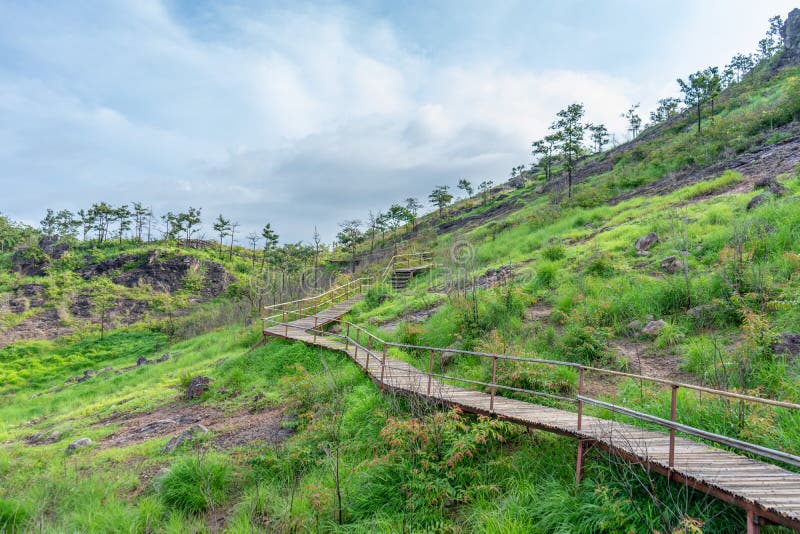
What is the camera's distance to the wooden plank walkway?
3.01 metres

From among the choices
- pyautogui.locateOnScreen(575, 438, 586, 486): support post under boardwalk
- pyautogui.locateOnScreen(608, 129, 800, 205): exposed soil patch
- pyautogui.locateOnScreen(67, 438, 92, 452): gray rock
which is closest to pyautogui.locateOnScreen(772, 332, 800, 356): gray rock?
pyautogui.locateOnScreen(575, 438, 586, 486): support post under boardwalk

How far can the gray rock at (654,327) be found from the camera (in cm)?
769

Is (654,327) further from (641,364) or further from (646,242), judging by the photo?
(646,242)

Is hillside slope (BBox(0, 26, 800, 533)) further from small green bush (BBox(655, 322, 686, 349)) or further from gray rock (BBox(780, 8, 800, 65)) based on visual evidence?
gray rock (BBox(780, 8, 800, 65))

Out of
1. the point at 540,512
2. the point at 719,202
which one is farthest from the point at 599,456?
the point at 719,202

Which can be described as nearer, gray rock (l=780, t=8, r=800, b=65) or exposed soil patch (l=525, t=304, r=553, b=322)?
exposed soil patch (l=525, t=304, r=553, b=322)

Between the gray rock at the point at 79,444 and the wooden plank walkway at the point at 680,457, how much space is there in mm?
8355

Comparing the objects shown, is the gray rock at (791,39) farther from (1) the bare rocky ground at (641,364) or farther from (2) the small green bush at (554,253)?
(1) the bare rocky ground at (641,364)

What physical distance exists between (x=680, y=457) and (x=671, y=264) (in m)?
7.41

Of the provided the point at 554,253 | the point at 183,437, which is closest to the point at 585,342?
the point at 554,253

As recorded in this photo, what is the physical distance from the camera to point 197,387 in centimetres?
1239

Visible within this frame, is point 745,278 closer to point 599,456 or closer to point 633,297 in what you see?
point 633,297

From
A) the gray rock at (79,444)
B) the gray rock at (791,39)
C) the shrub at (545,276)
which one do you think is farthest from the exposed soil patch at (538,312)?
the gray rock at (791,39)

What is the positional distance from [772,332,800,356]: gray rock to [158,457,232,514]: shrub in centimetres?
850
